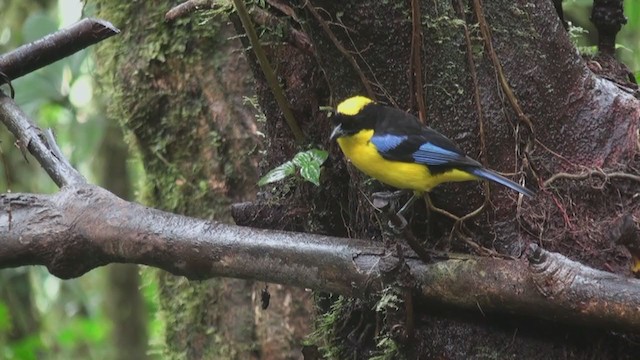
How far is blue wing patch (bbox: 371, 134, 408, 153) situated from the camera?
2094mm

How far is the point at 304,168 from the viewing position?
225 centimetres

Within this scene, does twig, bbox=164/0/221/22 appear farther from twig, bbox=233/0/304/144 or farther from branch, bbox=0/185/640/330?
branch, bbox=0/185/640/330

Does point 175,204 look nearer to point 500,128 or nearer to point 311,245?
point 311,245

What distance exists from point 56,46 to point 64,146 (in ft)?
14.7

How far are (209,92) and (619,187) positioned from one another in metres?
2.06

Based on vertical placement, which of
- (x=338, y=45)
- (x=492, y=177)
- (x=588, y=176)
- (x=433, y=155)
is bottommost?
(x=588, y=176)

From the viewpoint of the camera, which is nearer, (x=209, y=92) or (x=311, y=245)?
(x=311, y=245)

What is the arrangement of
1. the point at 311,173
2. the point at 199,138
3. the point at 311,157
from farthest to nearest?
the point at 199,138 < the point at 311,157 < the point at 311,173

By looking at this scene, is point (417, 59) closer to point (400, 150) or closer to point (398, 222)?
point (400, 150)

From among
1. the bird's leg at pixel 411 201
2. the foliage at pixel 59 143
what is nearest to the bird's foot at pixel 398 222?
the bird's leg at pixel 411 201

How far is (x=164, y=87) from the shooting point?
3666 mm

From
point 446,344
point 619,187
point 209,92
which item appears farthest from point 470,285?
point 209,92

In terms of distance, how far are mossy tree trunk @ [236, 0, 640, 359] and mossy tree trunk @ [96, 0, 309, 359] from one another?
1.20 meters

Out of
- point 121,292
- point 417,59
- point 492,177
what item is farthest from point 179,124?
point 121,292
